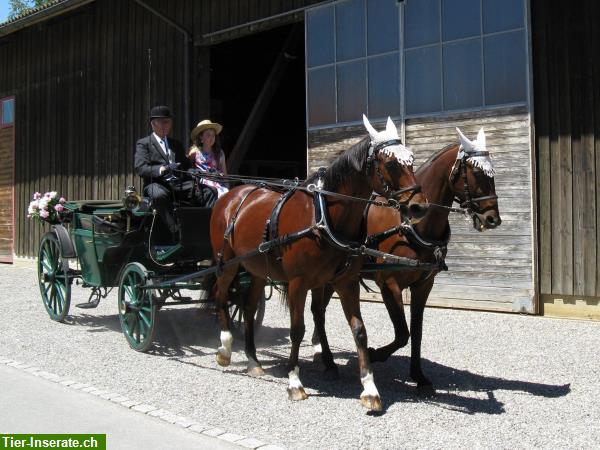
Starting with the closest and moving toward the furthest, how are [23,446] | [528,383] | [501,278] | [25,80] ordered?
[23,446] < [528,383] < [501,278] < [25,80]

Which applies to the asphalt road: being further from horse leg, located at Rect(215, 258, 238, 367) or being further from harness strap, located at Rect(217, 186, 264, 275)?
harness strap, located at Rect(217, 186, 264, 275)

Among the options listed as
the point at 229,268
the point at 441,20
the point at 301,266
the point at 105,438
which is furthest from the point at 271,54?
the point at 105,438

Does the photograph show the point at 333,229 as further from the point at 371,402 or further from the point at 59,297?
the point at 59,297

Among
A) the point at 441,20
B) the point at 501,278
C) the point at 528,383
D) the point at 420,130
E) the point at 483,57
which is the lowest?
the point at 528,383

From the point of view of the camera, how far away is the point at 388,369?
6328 millimetres

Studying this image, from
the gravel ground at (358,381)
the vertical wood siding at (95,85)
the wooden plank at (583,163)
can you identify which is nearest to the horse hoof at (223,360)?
the gravel ground at (358,381)

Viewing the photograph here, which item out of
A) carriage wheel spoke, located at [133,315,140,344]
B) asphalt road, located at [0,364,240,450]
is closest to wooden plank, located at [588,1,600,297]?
carriage wheel spoke, located at [133,315,140,344]

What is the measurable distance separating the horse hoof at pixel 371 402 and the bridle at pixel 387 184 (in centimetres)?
143

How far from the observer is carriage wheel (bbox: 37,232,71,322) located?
8602mm

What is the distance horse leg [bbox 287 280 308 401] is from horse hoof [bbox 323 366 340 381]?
70 cm

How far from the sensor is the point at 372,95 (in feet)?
35.7

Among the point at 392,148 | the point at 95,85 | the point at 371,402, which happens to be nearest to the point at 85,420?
the point at 371,402

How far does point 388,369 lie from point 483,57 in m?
5.25

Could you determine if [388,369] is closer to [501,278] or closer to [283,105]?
[501,278]
